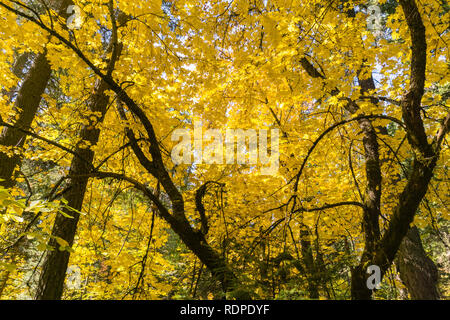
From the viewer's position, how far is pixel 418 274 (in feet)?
15.7

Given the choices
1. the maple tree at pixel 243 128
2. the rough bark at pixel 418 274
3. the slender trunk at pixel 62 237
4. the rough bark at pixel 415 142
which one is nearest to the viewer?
the rough bark at pixel 415 142

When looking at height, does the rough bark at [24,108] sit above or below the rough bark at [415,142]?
above

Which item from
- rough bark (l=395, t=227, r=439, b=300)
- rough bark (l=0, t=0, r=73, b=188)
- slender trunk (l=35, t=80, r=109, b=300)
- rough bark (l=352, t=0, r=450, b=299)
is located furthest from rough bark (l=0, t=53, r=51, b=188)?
rough bark (l=395, t=227, r=439, b=300)


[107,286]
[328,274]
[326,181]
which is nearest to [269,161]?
[326,181]

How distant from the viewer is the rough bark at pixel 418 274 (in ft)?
15.4

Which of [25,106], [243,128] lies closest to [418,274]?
[243,128]

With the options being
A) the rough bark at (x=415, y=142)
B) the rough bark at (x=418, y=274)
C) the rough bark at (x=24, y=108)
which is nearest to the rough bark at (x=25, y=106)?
the rough bark at (x=24, y=108)

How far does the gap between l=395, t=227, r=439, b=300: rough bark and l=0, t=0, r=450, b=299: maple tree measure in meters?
0.03

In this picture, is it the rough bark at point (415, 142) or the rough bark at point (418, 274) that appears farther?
the rough bark at point (418, 274)

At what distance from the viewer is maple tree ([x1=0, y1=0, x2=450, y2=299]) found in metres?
2.23

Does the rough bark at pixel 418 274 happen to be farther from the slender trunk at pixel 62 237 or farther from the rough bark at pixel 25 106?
the rough bark at pixel 25 106

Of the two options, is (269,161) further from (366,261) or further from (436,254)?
(436,254)

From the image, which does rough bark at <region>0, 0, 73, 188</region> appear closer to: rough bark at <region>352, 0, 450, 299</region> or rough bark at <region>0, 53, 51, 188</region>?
rough bark at <region>0, 53, 51, 188</region>

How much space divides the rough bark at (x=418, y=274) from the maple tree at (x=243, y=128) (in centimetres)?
3
